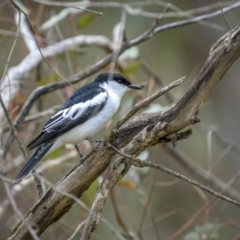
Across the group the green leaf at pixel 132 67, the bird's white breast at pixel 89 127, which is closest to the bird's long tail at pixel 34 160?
the bird's white breast at pixel 89 127

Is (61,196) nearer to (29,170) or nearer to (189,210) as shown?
(29,170)

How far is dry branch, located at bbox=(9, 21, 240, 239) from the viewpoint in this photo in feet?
6.95

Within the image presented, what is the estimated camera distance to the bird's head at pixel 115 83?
364 centimetres

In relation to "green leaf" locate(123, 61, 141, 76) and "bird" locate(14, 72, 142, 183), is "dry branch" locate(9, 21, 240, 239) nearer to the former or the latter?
"bird" locate(14, 72, 142, 183)

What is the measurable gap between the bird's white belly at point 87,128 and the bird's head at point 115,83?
0.28 metres

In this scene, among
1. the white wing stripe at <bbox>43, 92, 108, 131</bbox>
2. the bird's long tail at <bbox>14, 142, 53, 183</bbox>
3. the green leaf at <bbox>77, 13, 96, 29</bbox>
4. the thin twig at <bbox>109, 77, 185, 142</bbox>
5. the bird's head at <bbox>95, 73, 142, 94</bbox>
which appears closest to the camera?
the thin twig at <bbox>109, 77, 185, 142</bbox>

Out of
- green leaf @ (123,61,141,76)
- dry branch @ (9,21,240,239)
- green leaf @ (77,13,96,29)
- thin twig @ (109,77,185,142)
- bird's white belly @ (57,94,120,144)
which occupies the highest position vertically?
green leaf @ (77,13,96,29)

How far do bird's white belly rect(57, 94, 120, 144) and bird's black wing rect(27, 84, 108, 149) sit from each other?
0.03 m

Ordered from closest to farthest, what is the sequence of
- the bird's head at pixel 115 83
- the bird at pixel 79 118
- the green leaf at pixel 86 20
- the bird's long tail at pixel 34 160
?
1. the bird's long tail at pixel 34 160
2. the bird at pixel 79 118
3. the bird's head at pixel 115 83
4. the green leaf at pixel 86 20

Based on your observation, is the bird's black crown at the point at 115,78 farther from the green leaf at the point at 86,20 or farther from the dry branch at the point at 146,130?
the dry branch at the point at 146,130

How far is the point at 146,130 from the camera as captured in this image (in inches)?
90.0

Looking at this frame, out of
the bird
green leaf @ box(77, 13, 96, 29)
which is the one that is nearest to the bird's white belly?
the bird

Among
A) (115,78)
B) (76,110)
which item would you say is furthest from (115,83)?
(76,110)

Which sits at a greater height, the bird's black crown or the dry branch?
the bird's black crown
